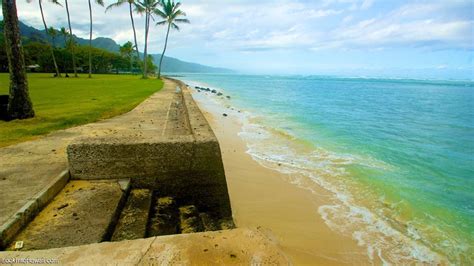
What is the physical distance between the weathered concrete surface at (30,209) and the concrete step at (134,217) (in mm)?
830

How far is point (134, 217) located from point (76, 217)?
2.03 ft

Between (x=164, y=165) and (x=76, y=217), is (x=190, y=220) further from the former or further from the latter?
(x=76, y=217)

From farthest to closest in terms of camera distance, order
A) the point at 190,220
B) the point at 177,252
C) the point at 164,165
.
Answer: the point at 164,165
the point at 190,220
the point at 177,252

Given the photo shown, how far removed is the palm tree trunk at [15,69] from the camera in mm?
7957

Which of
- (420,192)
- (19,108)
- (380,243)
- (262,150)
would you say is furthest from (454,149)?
(19,108)

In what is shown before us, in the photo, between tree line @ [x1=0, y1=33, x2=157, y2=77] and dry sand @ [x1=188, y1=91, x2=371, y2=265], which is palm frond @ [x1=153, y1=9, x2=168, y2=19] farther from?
dry sand @ [x1=188, y1=91, x2=371, y2=265]

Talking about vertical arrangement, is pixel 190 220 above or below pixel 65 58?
below

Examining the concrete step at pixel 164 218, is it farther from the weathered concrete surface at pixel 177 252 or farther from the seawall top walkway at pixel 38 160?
the weathered concrete surface at pixel 177 252

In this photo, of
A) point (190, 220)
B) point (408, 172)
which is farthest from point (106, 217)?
point (408, 172)

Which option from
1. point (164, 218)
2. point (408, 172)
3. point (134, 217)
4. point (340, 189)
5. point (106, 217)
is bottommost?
point (408, 172)

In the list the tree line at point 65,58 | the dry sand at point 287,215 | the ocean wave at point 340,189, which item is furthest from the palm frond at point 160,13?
the dry sand at point 287,215

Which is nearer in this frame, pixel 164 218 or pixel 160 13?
pixel 164 218

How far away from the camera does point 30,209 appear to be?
9.68ft

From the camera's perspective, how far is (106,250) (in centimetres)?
212
